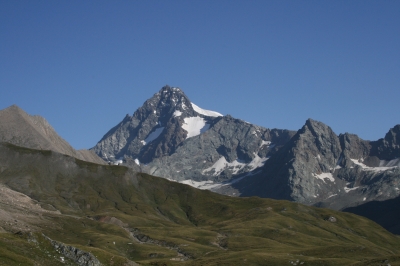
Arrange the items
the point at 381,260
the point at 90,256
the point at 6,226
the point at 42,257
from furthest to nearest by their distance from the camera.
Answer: the point at 6,226 < the point at 381,260 < the point at 90,256 < the point at 42,257

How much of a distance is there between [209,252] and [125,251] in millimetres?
30121

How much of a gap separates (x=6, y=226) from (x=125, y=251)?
4649cm

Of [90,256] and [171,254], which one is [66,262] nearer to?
[90,256]

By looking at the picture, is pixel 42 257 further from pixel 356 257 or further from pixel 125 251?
pixel 356 257

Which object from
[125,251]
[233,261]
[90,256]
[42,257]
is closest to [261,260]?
[233,261]

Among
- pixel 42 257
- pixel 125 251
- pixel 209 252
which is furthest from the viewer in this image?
pixel 209 252

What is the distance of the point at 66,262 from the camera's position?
94.8 metres

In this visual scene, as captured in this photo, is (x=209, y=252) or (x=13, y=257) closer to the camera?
(x=13, y=257)

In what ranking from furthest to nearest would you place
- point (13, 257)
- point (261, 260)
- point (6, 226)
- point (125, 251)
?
1. point (125, 251)
2. point (261, 260)
3. point (6, 226)
4. point (13, 257)

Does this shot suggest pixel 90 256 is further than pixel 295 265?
No

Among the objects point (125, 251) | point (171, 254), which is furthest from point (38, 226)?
point (171, 254)

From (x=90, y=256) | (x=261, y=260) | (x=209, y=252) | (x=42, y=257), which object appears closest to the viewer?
(x=42, y=257)

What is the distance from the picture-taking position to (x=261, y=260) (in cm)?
15362

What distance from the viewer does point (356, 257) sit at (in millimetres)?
177250
